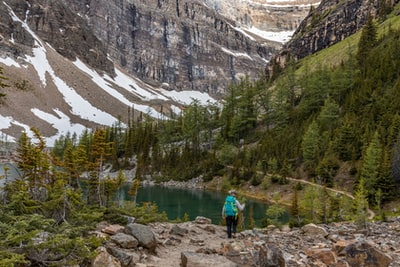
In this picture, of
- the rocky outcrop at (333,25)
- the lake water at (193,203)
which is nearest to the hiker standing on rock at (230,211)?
the lake water at (193,203)

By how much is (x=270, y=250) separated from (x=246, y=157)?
200 ft

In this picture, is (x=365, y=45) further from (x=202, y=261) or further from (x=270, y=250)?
(x=202, y=261)

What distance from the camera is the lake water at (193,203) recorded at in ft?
141

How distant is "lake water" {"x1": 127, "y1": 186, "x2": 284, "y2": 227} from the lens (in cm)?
4291

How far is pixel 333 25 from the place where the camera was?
140000mm

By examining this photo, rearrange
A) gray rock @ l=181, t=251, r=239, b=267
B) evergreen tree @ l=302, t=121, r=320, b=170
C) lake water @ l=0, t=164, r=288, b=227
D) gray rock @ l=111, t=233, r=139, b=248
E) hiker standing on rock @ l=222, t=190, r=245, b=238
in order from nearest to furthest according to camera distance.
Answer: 1. gray rock @ l=181, t=251, r=239, b=267
2. gray rock @ l=111, t=233, r=139, b=248
3. hiker standing on rock @ l=222, t=190, r=245, b=238
4. lake water @ l=0, t=164, r=288, b=227
5. evergreen tree @ l=302, t=121, r=320, b=170

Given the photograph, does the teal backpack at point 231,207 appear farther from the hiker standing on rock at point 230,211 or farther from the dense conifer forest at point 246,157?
the dense conifer forest at point 246,157

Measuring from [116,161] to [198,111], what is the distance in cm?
2638

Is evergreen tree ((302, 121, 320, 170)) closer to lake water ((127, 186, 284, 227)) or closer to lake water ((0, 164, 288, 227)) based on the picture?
lake water ((0, 164, 288, 227))

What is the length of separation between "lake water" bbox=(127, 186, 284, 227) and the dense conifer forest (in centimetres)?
554

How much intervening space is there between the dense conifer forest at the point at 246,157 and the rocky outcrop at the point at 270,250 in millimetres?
1518

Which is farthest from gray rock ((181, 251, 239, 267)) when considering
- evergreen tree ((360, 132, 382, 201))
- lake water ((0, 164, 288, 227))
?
evergreen tree ((360, 132, 382, 201))

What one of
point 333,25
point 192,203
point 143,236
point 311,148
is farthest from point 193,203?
point 333,25

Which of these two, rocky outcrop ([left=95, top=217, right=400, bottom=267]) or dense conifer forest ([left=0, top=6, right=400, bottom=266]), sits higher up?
dense conifer forest ([left=0, top=6, right=400, bottom=266])
